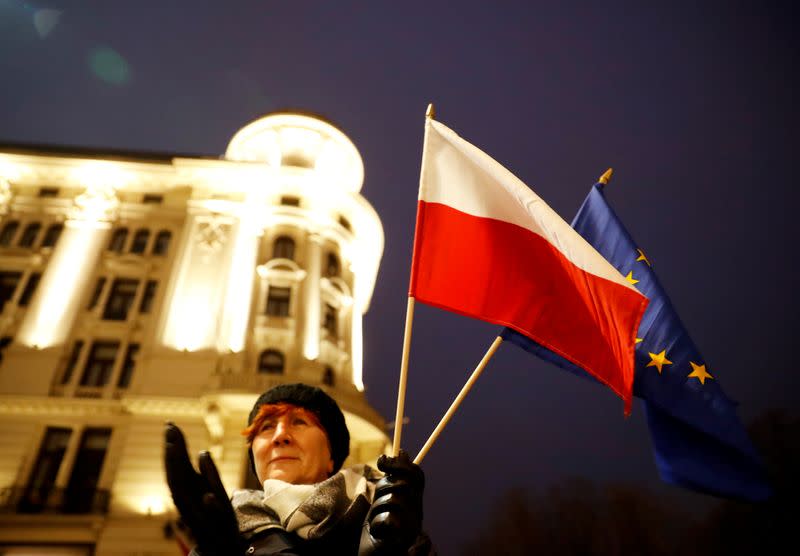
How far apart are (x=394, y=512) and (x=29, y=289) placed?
2419cm

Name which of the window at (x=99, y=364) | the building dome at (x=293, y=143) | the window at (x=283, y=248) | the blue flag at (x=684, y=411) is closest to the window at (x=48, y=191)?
the building dome at (x=293, y=143)

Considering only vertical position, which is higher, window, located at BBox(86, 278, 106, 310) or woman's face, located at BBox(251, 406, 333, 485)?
window, located at BBox(86, 278, 106, 310)

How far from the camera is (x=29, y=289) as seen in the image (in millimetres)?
21516

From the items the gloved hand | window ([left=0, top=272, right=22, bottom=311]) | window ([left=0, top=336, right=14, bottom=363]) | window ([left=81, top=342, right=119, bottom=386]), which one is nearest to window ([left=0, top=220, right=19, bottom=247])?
window ([left=0, top=272, right=22, bottom=311])

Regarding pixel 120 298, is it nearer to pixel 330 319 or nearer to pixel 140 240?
pixel 140 240

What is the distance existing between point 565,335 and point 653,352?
0.83m

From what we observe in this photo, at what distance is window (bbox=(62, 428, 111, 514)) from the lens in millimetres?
16703

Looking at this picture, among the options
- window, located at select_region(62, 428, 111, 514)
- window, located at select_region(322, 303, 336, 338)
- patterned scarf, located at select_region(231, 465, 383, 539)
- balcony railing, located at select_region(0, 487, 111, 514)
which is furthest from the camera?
window, located at select_region(322, 303, 336, 338)

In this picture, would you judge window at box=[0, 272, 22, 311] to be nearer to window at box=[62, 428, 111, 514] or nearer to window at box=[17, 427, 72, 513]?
window at box=[17, 427, 72, 513]

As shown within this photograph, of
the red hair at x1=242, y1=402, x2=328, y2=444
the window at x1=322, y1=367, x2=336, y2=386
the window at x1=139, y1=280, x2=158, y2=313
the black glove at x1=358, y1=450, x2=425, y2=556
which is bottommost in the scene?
the black glove at x1=358, y1=450, x2=425, y2=556

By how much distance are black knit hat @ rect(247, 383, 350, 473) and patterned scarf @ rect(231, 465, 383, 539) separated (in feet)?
1.72

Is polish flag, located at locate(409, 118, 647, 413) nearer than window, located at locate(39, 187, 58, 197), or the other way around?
polish flag, located at locate(409, 118, 647, 413)

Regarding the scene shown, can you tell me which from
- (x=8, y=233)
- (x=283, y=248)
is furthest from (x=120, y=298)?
(x=283, y=248)

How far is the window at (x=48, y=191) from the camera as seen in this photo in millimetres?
24219
